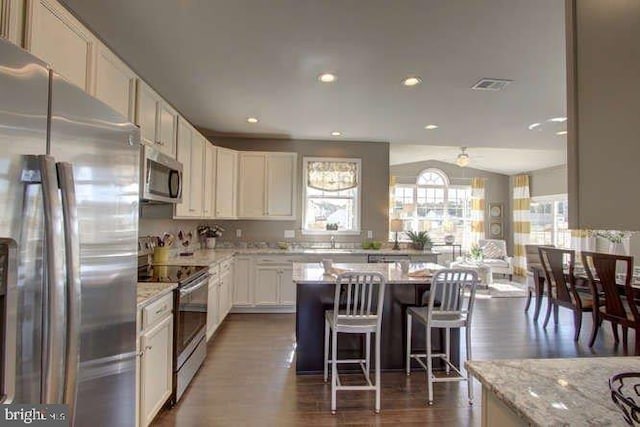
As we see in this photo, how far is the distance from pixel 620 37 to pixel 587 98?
13cm

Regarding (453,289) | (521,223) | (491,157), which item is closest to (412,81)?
(453,289)

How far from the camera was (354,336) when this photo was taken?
3.17 m

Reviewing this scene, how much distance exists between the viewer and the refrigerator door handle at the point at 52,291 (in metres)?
0.92

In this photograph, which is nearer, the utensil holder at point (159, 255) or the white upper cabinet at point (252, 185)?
the utensil holder at point (159, 255)

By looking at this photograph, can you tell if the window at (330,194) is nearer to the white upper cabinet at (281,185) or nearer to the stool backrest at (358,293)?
the white upper cabinet at (281,185)

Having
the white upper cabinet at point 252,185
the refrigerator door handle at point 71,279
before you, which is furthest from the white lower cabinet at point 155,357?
the white upper cabinet at point 252,185

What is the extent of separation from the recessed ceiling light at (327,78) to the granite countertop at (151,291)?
6.99ft

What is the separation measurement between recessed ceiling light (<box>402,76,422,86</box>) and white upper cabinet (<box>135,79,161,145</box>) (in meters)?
2.18

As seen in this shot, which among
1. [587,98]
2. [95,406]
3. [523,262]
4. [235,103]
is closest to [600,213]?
[587,98]

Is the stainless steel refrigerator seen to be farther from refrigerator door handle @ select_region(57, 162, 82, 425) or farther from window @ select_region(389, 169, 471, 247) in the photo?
window @ select_region(389, 169, 471, 247)

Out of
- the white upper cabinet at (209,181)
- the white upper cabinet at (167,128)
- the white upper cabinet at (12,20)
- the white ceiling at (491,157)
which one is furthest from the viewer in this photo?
the white ceiling at (491,157)

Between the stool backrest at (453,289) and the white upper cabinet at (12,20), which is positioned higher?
the white upper cabinet at (12,20)

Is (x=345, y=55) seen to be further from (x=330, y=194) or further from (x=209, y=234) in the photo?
(x=209, y=234)

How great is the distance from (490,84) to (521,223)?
708 cm
